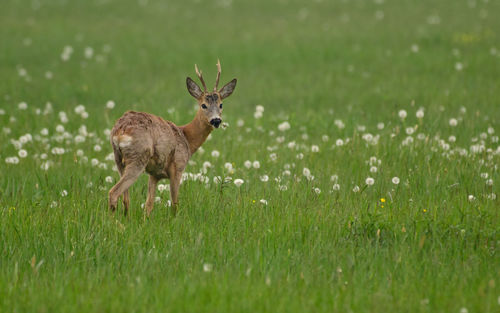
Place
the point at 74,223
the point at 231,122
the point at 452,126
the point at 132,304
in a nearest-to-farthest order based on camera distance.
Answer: the point at 132,304 < the point at 74,223 < the point at 452,126 < the point at 231,122

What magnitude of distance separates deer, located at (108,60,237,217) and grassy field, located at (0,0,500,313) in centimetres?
31

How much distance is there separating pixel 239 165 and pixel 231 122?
270 centimetres

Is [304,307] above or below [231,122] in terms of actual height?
below

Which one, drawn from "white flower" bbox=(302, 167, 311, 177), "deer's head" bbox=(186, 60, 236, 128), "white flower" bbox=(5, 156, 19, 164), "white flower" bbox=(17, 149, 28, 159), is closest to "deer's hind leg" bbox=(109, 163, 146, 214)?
"deer's head" bbox=(186, 60, 236, 128)

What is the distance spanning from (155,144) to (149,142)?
0.17 meters

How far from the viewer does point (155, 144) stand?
20.5 ft

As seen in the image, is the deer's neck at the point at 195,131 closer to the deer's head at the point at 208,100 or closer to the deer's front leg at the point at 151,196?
the deer's head at the point at 208,100

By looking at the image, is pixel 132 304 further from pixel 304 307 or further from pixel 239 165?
pixel 239 165

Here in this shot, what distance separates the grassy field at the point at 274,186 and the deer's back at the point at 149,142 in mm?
533

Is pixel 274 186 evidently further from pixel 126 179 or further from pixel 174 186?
pixel 126 179

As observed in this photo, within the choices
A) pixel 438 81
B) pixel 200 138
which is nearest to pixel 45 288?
pixel 200 138

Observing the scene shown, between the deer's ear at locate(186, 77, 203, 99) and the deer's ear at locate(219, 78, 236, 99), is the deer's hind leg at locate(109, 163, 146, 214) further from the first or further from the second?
the deer's ear at locate(219, 78, 236, 99)

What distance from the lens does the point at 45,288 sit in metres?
4.77

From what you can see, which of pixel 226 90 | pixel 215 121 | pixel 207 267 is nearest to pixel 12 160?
pixel 226 90
